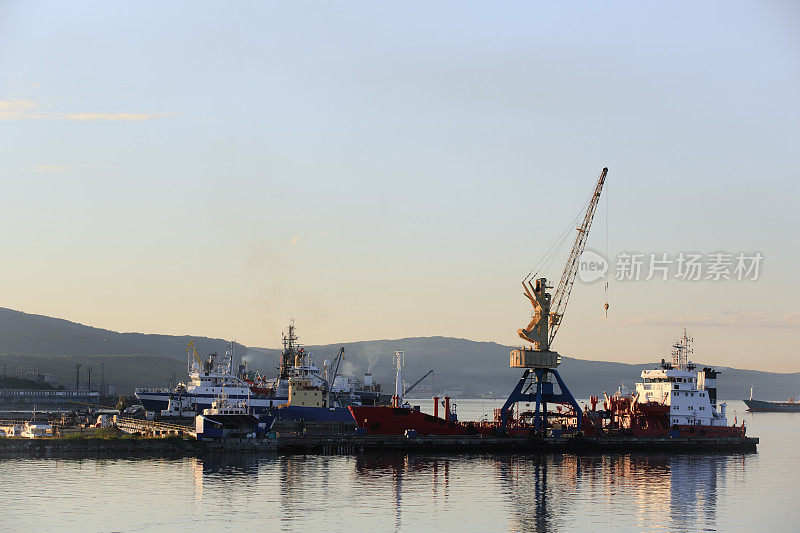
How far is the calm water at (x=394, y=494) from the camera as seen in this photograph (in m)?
59.3

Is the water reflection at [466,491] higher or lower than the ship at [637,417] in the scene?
lower

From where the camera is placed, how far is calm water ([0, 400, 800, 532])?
59.3 metres

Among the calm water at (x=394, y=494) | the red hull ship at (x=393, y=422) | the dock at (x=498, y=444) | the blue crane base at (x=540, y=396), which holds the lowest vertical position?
the calm water at (x=394, y=494)

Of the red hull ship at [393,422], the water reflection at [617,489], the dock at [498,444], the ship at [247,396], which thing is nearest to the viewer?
the water reflection at [617,489]

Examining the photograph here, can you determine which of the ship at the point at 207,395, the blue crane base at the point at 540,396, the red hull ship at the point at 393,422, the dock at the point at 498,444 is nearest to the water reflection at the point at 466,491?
the dock at the point at 498,444

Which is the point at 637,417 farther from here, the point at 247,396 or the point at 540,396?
the point at 247,396

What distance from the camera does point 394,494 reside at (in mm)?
70500

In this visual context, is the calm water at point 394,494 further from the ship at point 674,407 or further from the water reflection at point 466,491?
the ship at point 674,407

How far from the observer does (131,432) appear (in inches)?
4218

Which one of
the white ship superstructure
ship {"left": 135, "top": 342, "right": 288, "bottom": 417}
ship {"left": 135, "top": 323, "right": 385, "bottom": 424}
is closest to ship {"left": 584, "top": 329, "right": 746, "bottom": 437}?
the white ship superstructure

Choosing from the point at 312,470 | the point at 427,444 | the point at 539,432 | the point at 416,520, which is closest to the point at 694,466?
the point at 539,432

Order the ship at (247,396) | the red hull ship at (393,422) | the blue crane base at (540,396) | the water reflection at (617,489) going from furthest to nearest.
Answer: the ship at (247,396)
the blue crane base at (540,396)
the red hull ship at (393,422)
the water reflection at (617,489)

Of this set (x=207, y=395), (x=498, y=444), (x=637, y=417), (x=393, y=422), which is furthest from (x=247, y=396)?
(x=637, y=417)

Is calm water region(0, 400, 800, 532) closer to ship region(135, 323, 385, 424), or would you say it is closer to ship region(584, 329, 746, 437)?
ship region(584, 329, 746, 437)
